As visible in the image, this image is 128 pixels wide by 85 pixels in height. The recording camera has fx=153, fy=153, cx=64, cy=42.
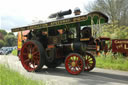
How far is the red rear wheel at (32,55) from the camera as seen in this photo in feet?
25.6

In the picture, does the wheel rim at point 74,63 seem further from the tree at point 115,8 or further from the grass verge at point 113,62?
the tree at point 115,8

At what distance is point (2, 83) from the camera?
3.64m

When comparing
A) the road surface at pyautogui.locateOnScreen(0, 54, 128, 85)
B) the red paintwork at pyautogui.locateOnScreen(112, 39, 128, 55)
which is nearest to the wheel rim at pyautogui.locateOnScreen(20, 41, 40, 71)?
the road surface at pyautogui.locateOnScreen(0, 54, 128, 85)

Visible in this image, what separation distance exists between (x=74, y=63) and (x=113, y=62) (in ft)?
14.0

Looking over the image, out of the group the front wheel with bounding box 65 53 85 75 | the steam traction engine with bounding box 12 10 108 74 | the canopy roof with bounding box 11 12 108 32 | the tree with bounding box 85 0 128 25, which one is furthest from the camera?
the tree with bounding box 85 0 128 25

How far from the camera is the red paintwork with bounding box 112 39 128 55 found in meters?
10.5

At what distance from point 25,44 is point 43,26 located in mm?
1559

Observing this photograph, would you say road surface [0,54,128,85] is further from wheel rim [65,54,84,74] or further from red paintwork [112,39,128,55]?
red paintwork [112,39,128,55]

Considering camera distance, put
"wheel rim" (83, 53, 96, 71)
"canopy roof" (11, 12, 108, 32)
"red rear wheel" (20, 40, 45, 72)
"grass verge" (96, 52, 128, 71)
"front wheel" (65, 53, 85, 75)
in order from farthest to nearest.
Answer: "grass verge" (96, 52, 128, 71) → "wheel rim" (83, 53, 96, 71) → "red rear wheel" (20, 40, 45, 72) → "front wheel" (65, 53, 85, 75) → "canopy roof" (11, 12, 108, 32)

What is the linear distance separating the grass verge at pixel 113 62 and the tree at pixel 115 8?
40.5 ft

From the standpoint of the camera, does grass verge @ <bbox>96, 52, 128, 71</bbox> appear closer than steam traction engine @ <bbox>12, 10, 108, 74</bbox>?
No

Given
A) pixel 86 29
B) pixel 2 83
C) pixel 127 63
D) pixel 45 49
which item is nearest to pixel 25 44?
pixel 45 49

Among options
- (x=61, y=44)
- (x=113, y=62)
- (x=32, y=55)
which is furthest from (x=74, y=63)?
(x=113, y=62)

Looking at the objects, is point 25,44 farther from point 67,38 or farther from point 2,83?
point 2,83
